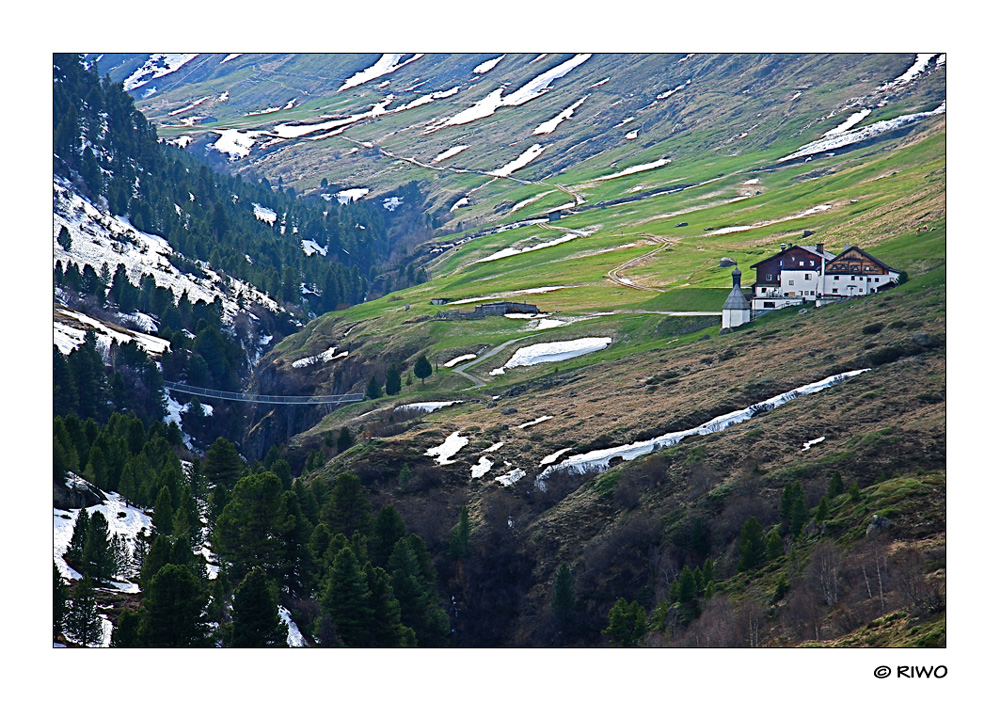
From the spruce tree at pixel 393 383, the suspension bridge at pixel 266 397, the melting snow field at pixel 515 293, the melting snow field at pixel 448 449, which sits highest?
the melting snow field at pixel 515 293

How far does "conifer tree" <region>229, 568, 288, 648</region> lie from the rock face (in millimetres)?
31589

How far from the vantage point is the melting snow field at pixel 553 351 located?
430 feet

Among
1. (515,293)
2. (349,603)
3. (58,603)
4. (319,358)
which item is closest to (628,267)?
(515,293)

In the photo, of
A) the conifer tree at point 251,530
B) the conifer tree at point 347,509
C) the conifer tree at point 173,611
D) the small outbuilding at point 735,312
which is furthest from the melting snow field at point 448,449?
the small outbuilding at point 735,312

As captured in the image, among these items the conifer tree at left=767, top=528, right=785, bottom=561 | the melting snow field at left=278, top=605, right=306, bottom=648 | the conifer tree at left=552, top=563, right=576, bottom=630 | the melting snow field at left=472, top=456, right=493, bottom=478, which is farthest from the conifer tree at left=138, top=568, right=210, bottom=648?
the melting snow field at left=472, top=456, right=493, bottom=478

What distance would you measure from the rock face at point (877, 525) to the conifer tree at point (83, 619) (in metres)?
40.0

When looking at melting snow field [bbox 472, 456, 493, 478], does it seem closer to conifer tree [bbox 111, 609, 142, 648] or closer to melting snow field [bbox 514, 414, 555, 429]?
melting snow field [bbox 514, 414, 555, 429]

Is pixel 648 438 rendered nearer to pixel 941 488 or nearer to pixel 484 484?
pixel 484 484

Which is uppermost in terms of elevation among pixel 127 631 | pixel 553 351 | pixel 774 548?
pixel 553 351

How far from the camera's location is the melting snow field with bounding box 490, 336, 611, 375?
430 feet

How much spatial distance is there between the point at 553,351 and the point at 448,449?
41.9 metres

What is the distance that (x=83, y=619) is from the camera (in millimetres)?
52812

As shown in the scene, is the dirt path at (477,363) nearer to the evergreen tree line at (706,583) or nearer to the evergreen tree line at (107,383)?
the evergreen tree line at (107,383)

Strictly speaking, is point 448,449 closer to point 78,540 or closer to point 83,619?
point 78,540
